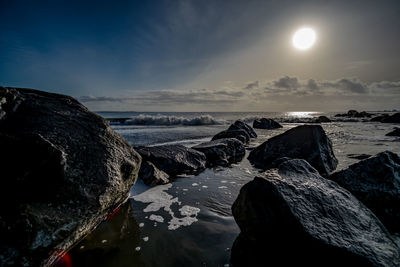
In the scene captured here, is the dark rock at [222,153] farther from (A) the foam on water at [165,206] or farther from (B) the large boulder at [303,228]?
(B) the large boulder at [303,228]

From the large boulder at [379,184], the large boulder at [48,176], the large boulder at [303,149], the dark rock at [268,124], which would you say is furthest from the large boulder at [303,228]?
the dark rock at [268,124]

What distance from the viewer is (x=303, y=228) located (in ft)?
5.44

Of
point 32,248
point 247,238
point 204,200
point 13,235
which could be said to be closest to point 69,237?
point 32,248

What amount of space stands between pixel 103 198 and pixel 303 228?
197 centimetres

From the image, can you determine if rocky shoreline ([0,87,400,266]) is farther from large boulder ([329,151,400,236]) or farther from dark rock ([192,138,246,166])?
dark rock ([192,138,246,166])

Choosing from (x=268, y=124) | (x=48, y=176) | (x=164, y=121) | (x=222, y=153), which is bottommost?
(x=164, y=121)

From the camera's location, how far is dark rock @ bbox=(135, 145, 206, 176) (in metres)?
4.95

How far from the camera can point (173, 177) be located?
15.6ft

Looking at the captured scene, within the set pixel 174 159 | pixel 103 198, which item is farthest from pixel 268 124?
pixel 103 198

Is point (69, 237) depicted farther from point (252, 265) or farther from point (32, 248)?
point (252, 265)

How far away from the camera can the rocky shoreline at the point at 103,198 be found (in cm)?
158

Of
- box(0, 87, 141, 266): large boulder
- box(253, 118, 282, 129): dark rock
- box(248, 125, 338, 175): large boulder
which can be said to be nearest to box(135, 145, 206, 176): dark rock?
box(248, 125, 338, 175): large boulder

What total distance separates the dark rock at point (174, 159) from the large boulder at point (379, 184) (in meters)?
3.22

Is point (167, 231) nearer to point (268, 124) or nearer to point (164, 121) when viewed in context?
point (268, 124)
